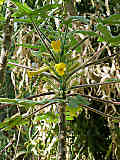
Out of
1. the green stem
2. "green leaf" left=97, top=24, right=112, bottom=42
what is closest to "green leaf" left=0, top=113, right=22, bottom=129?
the green stem

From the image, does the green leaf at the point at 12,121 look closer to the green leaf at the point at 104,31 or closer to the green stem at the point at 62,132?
the green stem at the point at 62,132

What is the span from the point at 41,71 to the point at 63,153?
0.42ft

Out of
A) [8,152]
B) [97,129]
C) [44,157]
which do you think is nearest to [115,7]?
[97,129]

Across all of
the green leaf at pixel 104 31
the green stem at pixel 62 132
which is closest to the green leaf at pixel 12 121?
the green stem at pixel 62 132

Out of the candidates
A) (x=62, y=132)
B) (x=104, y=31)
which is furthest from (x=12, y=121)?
(x=104, y=31)

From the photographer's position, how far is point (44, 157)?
87 cm

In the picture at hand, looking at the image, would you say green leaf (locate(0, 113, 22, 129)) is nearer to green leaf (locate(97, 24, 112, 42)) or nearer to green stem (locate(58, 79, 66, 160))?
green stem (locate(58, 79, 66, 160))

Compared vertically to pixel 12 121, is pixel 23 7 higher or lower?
higher

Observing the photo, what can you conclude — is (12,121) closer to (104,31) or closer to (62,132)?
(62,132)

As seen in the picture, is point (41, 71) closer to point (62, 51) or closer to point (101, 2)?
point (62, 51)

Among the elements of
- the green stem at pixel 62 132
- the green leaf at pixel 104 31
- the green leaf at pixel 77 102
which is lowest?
the green stem at pixel 62 132

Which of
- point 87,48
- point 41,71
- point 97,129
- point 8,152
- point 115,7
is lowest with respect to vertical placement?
point 8,152

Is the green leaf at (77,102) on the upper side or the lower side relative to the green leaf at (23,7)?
lower

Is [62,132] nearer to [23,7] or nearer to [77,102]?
[77,102]
